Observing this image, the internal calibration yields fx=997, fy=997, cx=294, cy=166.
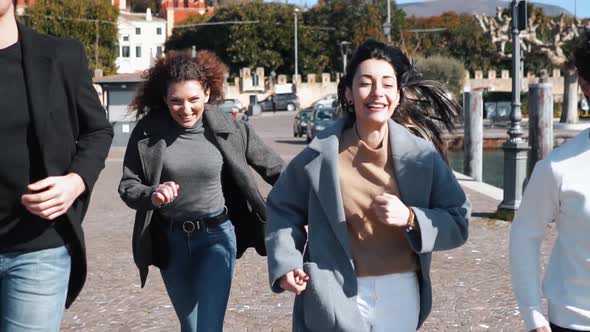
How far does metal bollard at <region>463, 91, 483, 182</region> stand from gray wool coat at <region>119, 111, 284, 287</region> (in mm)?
13943

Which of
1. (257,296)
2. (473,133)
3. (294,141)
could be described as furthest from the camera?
(294,141)

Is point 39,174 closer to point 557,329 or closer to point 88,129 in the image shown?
point 88,129

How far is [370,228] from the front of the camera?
3469 mm

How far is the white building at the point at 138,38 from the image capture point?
4813 inches

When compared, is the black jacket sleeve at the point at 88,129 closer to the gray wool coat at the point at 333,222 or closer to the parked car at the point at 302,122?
the gray wool coat at the point at 333,222

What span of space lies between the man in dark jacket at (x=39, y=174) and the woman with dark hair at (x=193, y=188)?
4.31 ft

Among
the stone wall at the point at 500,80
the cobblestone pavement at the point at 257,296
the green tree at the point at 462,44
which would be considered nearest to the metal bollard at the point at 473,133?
the cobblestone pavement at the point at 257,296

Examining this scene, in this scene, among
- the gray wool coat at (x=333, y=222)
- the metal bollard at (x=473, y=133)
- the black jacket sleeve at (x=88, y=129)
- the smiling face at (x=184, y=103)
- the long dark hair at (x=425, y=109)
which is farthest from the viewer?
the metal bollard at (x=473, y=133)

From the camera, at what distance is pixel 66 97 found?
328 centimetres

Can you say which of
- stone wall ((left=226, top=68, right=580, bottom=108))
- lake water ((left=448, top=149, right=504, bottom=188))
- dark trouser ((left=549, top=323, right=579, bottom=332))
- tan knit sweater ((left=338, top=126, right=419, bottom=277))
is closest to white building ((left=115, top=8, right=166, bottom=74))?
stone wall ((left=226, top=68, right=580, bottom=108))

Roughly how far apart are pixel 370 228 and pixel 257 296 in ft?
14.7

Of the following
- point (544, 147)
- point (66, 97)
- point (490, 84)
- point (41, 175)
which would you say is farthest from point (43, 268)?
point (490, 84)

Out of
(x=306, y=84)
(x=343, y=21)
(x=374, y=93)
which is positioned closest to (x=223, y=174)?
(x=374, y=93)

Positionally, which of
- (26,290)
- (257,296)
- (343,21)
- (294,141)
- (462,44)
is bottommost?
(294,141)
